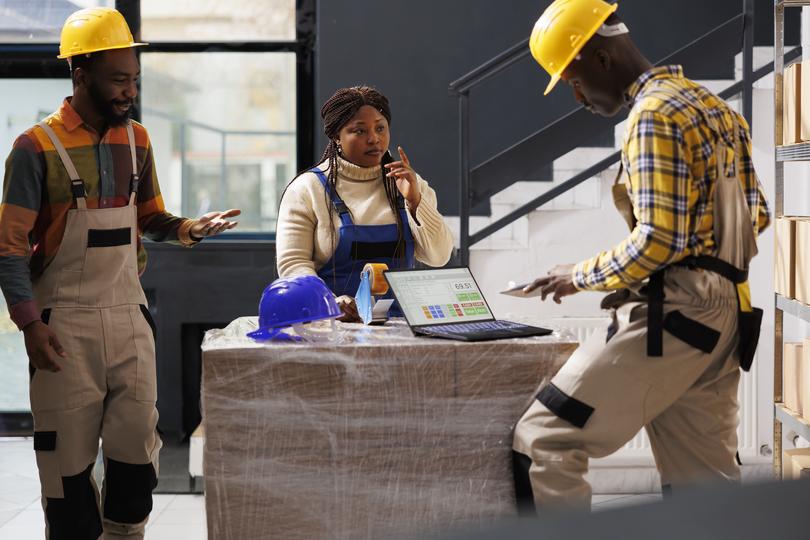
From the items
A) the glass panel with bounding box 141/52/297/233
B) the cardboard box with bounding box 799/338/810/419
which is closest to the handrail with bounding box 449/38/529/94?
the glass panel with bounding box 141/52/297/233

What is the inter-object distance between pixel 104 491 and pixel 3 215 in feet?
2.70

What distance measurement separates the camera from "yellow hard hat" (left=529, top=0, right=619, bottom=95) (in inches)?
84.9

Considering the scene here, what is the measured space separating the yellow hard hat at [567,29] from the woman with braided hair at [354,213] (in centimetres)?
91

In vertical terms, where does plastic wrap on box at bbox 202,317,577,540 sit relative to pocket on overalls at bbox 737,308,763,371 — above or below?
below

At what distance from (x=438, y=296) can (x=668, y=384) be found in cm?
65

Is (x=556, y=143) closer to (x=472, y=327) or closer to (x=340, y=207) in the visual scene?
(x=340, y=207)

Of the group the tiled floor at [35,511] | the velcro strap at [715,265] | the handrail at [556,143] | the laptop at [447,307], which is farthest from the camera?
the handrail at [556,143]

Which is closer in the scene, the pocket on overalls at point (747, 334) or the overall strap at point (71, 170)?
the pocket on overalls at point (747, 334)

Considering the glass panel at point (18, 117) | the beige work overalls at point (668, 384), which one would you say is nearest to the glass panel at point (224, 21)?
the glass panel at point (18, 117)

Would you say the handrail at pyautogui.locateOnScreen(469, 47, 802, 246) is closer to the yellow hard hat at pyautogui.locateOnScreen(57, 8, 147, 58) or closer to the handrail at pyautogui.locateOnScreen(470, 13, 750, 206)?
the handrail at pyautogui.locateOnScreen(470, 13, 750, 206)

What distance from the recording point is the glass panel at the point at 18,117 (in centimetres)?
558

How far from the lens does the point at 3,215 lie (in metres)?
2.55

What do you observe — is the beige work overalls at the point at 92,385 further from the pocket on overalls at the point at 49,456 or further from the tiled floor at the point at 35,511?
the tiled floor at the point at 35,511

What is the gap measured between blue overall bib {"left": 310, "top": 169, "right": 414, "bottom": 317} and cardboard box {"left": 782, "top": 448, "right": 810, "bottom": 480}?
1.44 metres
